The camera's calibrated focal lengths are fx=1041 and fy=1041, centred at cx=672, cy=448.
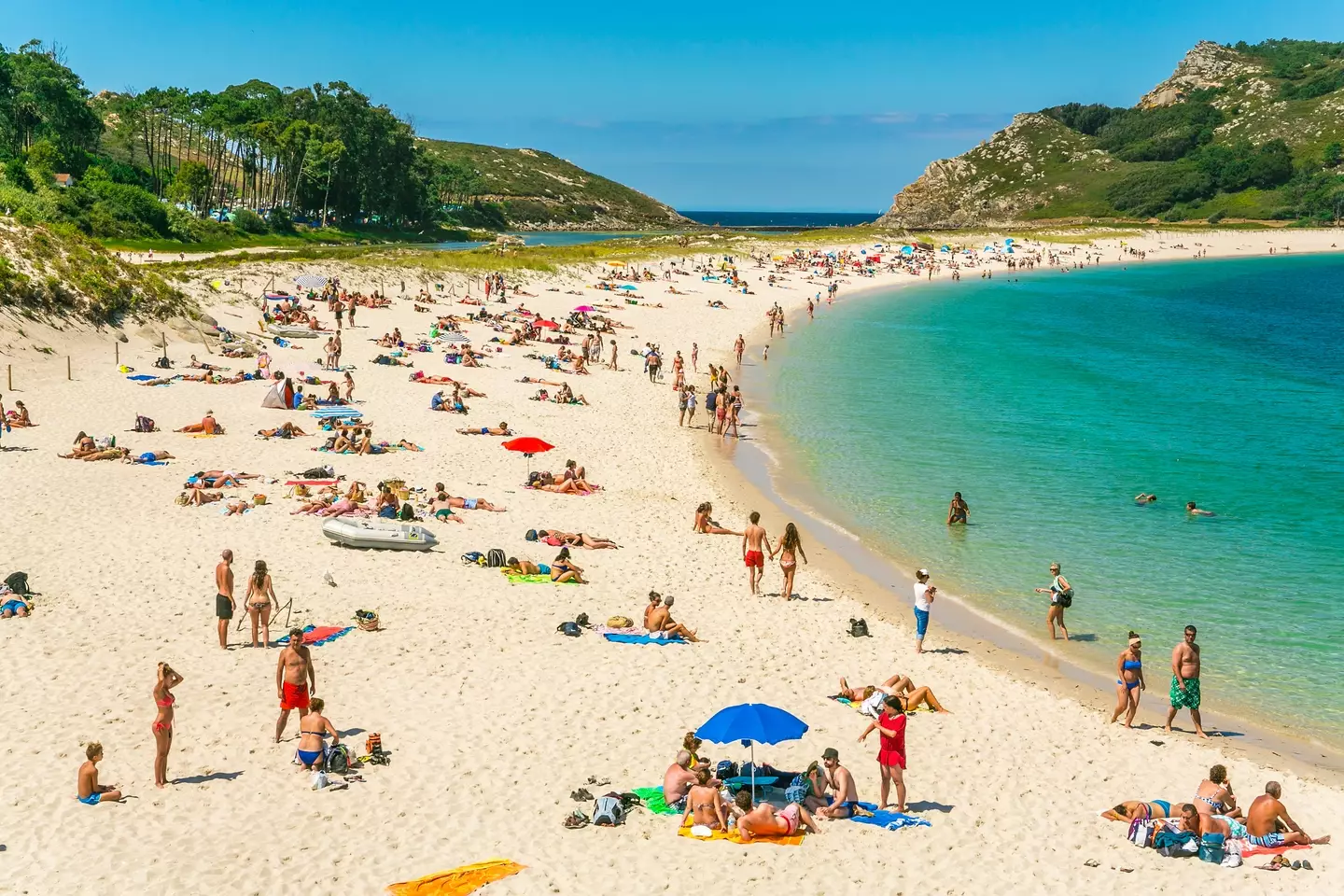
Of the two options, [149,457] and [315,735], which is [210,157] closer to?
[149,457]

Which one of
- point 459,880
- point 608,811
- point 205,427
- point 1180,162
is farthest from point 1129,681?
point 1180,162

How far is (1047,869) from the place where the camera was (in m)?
9.70

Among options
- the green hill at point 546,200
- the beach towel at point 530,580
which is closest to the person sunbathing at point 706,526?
the beach towel at point 530,580

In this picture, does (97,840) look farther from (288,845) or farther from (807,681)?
(807,681)

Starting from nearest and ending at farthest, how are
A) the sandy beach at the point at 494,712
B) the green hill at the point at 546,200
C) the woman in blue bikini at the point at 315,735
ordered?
the sandy beach at the point at 494,712, the woman in blue bikini at the point at 315,735, the green hill at the point at 546,200

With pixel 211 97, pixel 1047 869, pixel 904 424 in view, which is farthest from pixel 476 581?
pixel 211 97

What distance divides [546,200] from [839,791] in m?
173

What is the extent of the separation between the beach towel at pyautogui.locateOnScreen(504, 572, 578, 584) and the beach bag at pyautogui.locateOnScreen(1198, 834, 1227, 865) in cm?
964

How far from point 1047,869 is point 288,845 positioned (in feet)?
22.9

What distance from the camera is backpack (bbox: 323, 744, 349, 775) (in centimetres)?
1061

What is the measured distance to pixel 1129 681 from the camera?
1300cm

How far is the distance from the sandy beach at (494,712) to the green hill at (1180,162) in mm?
147722

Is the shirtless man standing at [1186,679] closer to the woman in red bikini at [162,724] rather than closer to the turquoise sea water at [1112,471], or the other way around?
the turquoise sea water at [1112,471]

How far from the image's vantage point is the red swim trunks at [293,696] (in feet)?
36.7
